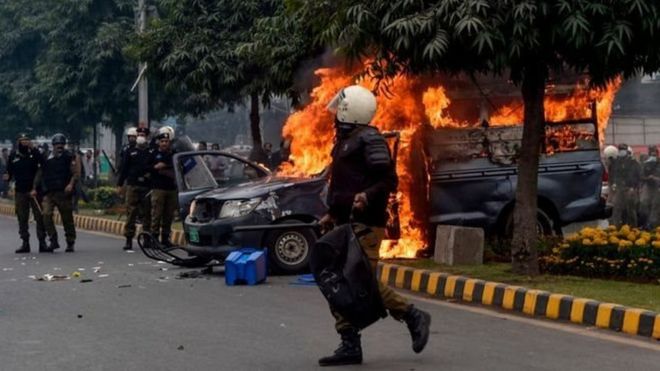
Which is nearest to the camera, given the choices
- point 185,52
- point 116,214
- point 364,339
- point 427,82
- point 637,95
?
point 364,339

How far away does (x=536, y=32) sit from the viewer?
36.9ft

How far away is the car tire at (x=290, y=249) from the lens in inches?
564

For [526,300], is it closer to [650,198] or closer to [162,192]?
[162,192]

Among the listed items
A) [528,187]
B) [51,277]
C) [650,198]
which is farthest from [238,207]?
[650,198]

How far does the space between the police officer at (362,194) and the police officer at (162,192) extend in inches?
375

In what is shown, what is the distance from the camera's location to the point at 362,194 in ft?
26.9

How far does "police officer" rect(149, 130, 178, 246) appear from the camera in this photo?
58.7 feet

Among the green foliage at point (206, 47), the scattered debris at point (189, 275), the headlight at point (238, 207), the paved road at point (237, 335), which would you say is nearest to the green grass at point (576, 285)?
the paved road at point (237, 335)

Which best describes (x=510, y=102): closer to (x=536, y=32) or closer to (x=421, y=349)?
(x=536, y=32)

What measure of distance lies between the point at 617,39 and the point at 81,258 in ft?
29.3

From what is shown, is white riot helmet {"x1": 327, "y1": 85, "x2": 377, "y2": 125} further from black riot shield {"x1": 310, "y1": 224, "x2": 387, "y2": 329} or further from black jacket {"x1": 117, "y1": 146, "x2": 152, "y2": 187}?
black jacket {"x1": 117, "y1": 146, "x2": 152, "y2": 187}

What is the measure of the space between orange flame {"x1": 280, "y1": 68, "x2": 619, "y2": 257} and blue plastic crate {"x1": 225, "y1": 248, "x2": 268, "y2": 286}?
184 centimetres

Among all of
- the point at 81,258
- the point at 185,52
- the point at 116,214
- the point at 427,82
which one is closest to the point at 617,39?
the point at 427,82

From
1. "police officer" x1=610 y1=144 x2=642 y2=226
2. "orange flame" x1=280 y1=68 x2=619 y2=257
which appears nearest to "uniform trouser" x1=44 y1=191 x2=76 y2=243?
"orange flame" x1=280 y1=68 x2=619 y2=257
